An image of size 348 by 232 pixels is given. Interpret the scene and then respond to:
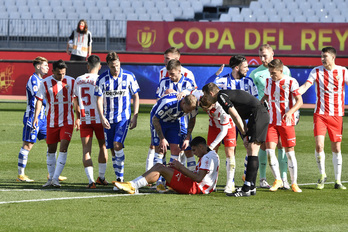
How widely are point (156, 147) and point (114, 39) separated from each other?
59.1 feet

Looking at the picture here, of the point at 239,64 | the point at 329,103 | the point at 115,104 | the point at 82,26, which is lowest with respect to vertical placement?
the point at 115,104

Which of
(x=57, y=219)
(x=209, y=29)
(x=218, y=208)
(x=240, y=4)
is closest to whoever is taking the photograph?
(x=57, y=219)

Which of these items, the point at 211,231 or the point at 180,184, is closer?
the point at 211,231

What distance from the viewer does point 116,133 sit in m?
8.98

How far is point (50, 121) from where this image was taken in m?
9.21

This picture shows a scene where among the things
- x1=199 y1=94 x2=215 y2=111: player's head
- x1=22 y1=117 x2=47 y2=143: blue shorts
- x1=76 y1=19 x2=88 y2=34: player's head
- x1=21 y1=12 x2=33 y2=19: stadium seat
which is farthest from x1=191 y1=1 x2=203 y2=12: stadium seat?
x1=199 y1=94 x2=215 y2=111: player's head

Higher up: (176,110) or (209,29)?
(209,29)

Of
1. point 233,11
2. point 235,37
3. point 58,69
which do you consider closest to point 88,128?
point 58,69

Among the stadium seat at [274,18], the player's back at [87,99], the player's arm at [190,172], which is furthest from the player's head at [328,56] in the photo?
the stadium seat at [274,18]

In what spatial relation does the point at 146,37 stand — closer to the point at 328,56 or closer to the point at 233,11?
the point at 233,11

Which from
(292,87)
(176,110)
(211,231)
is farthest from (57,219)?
(292,87)

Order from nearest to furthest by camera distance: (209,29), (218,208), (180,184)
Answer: (218,208)
(180,184)
(209,29)

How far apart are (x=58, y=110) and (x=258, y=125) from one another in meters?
2.83

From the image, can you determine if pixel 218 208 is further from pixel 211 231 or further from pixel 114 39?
pixel 114 39
